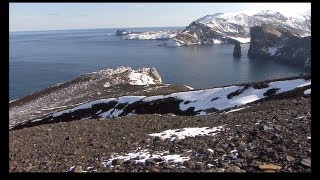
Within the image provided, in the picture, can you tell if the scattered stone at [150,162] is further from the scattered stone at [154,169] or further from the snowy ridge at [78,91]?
the snowy ridge at [78,91]

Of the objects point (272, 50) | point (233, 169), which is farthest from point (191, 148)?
point (272, 50)

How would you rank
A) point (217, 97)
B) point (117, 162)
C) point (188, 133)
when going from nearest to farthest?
point (117, 162) < point (188, 133) < point (217, 97)

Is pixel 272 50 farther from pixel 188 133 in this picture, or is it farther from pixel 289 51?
pixel 188 133

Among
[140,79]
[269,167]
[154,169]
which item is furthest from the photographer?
[140,79]

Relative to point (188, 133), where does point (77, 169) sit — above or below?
below

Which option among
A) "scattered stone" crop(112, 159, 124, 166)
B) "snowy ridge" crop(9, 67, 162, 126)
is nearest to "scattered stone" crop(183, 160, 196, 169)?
"scattered stone" crop(112, 159, 124, 166)

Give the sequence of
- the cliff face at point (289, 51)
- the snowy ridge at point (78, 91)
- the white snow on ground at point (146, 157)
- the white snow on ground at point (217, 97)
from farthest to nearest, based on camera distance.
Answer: the cliff face at point (289, 51)
the snowy ridge at point (78, 91)
the white snow on ground at point (217, 97)
the white snow on ground at point (146, 157)

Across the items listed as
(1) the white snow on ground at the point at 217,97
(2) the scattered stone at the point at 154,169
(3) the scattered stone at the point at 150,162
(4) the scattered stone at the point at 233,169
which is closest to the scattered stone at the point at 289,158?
(4) the scattered stone at the point at 233,169

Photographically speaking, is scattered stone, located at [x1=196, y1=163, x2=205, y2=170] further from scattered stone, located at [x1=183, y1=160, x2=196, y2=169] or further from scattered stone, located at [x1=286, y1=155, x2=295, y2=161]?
scattered stone, located at [x1=286, y1=155, x2=295, y2=161]
